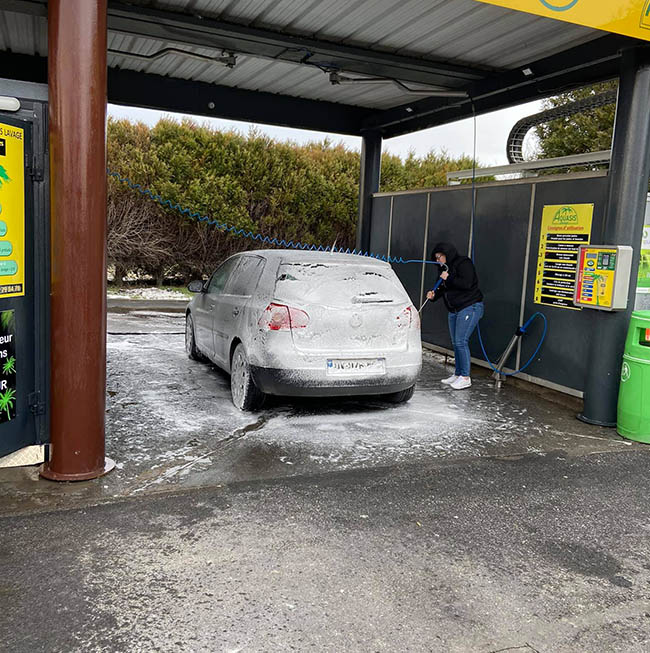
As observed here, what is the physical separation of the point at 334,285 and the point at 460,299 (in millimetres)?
2177

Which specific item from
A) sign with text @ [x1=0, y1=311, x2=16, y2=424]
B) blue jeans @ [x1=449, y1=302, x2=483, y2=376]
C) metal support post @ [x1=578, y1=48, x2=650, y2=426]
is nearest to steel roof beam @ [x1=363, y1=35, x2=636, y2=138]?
metal support post @ [x1=578, y1=48, x2=650, y2=426]

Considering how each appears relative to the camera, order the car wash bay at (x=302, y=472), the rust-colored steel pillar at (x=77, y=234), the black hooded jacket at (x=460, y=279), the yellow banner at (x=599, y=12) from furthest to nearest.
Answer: the black hooded jacket at (x=460, y=279) → the yellow banner at (x=599, y=12) → the rust-colored steel pillar at (x=77, y=234) → the car wash bay at (x=302, y=472)

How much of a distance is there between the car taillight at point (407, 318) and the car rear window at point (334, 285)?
122 millimetres

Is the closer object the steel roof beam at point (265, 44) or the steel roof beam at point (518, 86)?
the steel roof beam at point (265, 44)

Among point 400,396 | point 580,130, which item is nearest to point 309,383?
point 400,396

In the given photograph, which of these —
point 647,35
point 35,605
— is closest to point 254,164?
point 647,35

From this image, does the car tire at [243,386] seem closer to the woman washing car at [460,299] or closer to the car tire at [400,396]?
the car tire at [400,396]

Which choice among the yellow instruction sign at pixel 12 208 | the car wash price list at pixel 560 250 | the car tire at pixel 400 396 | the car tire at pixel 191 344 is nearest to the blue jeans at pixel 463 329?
the car wash price list at pixel 560 250

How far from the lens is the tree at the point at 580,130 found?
18172mm

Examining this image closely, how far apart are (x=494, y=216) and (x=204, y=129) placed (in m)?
10.1

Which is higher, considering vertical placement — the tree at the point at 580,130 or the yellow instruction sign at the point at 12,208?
the tree at the point at 580,130

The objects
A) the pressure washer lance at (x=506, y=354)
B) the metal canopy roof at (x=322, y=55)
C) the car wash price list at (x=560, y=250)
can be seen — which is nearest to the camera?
the metal canopy roof at (x=322, y=55)

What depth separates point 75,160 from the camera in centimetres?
433

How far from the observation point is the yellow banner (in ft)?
16.2
